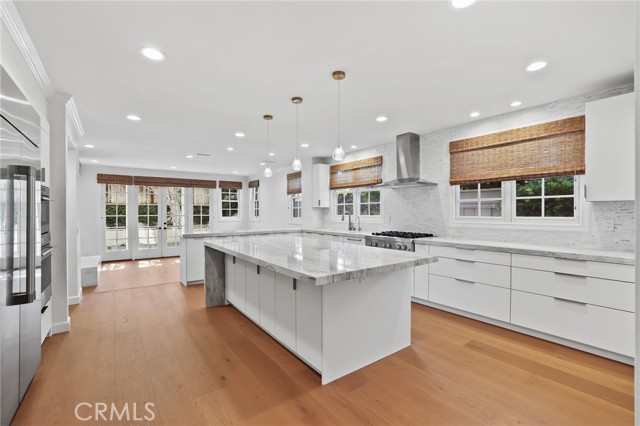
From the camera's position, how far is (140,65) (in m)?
2.40

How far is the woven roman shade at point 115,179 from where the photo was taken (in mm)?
7391

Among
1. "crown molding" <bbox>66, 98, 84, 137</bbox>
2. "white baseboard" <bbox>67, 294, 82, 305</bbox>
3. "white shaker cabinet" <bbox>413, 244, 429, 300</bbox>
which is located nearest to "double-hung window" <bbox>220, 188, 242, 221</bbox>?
"crown molding" <bbox>66, 98, 84, 137</bbox>

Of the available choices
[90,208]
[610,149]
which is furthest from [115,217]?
[610,149]

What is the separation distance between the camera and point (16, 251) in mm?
1695

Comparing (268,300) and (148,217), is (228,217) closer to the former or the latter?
(148,217)

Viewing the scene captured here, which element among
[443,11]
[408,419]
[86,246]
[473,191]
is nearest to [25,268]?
[408,419]

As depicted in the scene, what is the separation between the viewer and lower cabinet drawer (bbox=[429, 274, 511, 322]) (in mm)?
3133

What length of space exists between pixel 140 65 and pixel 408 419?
10.5 feet

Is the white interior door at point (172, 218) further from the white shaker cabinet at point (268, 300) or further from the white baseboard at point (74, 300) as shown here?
the white shaker cabinet at point (268, 300)

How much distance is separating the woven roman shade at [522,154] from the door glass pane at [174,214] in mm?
7251

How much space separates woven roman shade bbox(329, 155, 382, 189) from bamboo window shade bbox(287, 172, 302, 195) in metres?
0.98

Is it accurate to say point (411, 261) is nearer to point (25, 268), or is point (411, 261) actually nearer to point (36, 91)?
point (25, 268)

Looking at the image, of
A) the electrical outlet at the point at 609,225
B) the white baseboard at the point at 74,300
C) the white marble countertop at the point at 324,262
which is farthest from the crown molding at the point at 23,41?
the electrical outlet at the point at 609,225

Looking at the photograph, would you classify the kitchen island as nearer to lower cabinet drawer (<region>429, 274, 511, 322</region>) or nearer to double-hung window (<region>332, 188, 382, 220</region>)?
lower cabinet drawer (<region>429, 274, 511, 322</region>)
